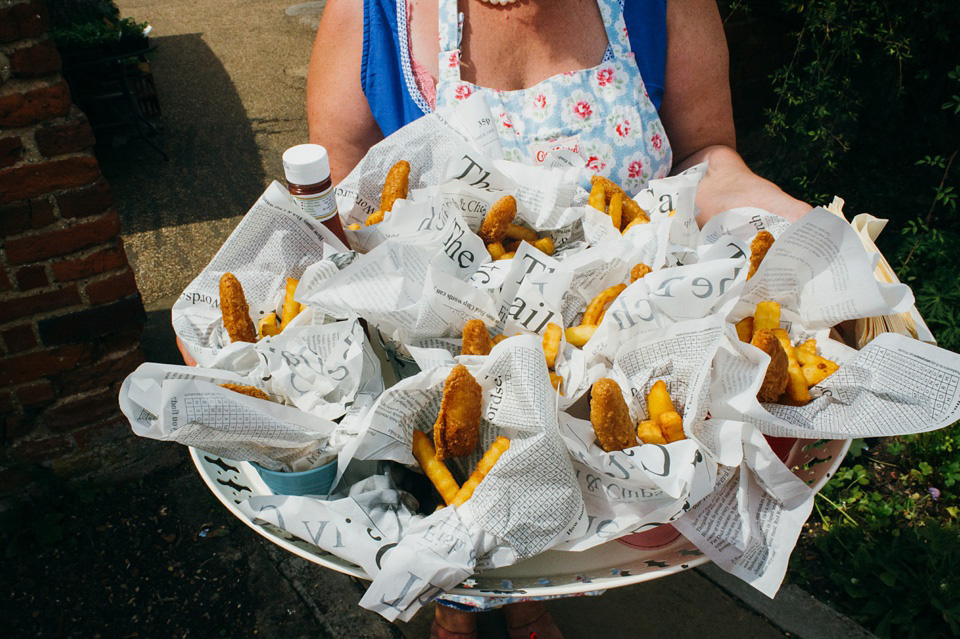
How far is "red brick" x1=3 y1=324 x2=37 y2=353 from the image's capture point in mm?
1966

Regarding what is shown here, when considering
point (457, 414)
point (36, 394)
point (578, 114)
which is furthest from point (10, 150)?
point (457, 414)

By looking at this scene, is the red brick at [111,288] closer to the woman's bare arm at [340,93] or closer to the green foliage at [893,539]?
the woman's bare arm at [340,93]

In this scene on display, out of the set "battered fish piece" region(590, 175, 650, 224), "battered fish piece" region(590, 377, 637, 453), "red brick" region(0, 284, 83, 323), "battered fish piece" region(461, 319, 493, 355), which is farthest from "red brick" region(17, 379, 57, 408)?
"battered fish piece" region(590, 377, 637, 453)

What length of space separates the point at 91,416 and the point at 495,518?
1.80m

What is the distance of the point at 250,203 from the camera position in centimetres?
391

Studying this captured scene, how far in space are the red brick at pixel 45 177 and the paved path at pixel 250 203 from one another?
1.01m

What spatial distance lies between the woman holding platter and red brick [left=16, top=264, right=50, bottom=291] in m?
0.90

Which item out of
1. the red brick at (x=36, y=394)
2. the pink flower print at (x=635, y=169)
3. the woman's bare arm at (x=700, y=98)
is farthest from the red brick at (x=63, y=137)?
the woman's bare arm at (x=700, y=98)

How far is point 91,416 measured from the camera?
223 centimetres

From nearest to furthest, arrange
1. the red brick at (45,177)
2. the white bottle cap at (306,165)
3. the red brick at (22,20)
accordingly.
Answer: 1. the white bottle cap at (306,165)
2. the red brick at (22,20)
3. the red brick at (45,177)

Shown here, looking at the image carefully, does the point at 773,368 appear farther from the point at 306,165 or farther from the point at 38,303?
the point at 38,303

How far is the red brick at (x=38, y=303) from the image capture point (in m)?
1.94

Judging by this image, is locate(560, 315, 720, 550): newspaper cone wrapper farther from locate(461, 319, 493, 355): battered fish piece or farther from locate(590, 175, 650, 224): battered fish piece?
locate(590, 175, 650, 224): battered fish piece

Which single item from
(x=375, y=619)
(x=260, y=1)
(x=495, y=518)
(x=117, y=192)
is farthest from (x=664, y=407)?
(x=260, y=1)
